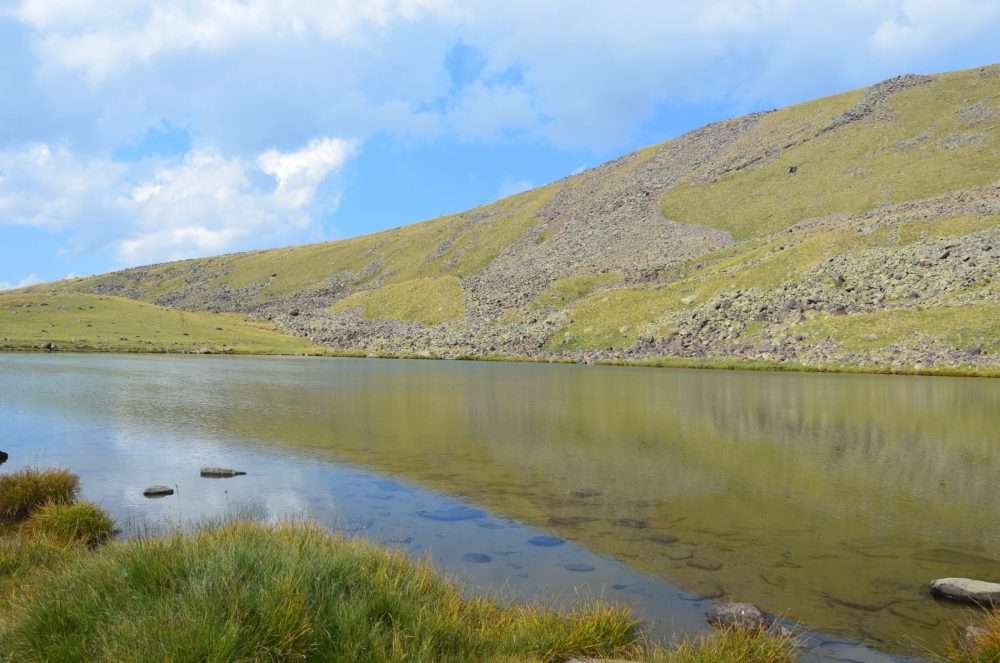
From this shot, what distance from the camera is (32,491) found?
1534 cm

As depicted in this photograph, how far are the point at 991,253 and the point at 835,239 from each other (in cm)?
1918

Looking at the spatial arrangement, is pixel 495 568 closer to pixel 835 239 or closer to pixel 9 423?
pixel 9 423

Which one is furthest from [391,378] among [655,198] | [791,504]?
[655,198]

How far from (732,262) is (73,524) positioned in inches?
3913

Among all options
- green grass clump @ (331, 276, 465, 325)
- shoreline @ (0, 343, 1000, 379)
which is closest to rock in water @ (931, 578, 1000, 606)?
shoreline @ (0, 343, 1000, 379)

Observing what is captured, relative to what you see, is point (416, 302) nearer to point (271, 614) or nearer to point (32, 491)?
point (32, 491)

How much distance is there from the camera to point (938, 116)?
139000 millimetres

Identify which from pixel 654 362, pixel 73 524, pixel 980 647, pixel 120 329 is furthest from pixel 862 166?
pixel 73 524

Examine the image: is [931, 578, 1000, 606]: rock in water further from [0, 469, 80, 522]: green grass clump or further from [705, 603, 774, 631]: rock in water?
[0, 469, 80, 522]: green grass clump

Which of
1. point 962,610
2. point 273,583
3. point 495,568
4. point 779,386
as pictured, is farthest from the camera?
point 779,386

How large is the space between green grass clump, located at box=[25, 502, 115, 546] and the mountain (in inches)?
2703

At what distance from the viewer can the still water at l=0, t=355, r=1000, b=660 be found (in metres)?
11.9

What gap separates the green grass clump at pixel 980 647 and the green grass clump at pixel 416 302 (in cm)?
11179

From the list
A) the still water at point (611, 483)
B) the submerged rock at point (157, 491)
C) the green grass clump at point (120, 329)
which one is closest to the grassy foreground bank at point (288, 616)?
the still water at point (611, 483)
